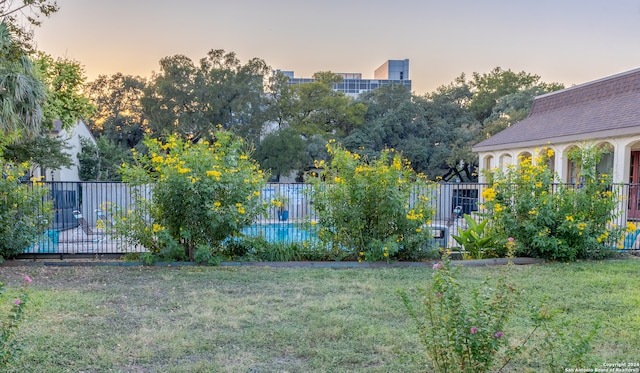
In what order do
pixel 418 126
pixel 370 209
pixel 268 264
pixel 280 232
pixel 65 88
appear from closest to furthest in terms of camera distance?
1. pixel 268 264
2. pixel 370 209
3. pixel 280 232
4. pixel 65 88
5. pixel 418 126

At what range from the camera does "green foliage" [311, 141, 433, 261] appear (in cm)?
674

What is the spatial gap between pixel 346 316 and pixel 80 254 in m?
5.30

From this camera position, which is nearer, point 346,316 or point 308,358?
point 308,358

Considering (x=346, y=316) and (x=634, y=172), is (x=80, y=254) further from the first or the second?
(x=634, y=172)

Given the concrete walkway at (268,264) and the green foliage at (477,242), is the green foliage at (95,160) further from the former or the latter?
the green foliage at (477,242)

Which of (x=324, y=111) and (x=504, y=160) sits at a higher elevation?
(x=324, y=111)

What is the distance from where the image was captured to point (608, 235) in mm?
7070

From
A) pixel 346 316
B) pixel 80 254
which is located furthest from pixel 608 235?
pixel 80 254

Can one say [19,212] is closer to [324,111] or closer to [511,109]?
[511,109]

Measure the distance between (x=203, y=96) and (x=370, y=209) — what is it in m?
22.5

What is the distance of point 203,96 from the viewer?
27031 mm

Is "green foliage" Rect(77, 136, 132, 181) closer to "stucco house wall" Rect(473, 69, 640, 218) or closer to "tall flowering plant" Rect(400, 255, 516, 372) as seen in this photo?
"stucco house wall" Rect(473, 69, 640, 218)

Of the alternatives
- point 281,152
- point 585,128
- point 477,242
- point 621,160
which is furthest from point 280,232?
point 281,152

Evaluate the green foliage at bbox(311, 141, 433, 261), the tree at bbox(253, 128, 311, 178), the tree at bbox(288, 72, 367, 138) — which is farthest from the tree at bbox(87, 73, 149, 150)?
the green foliage at bbox(311, 141, 433, 261)
